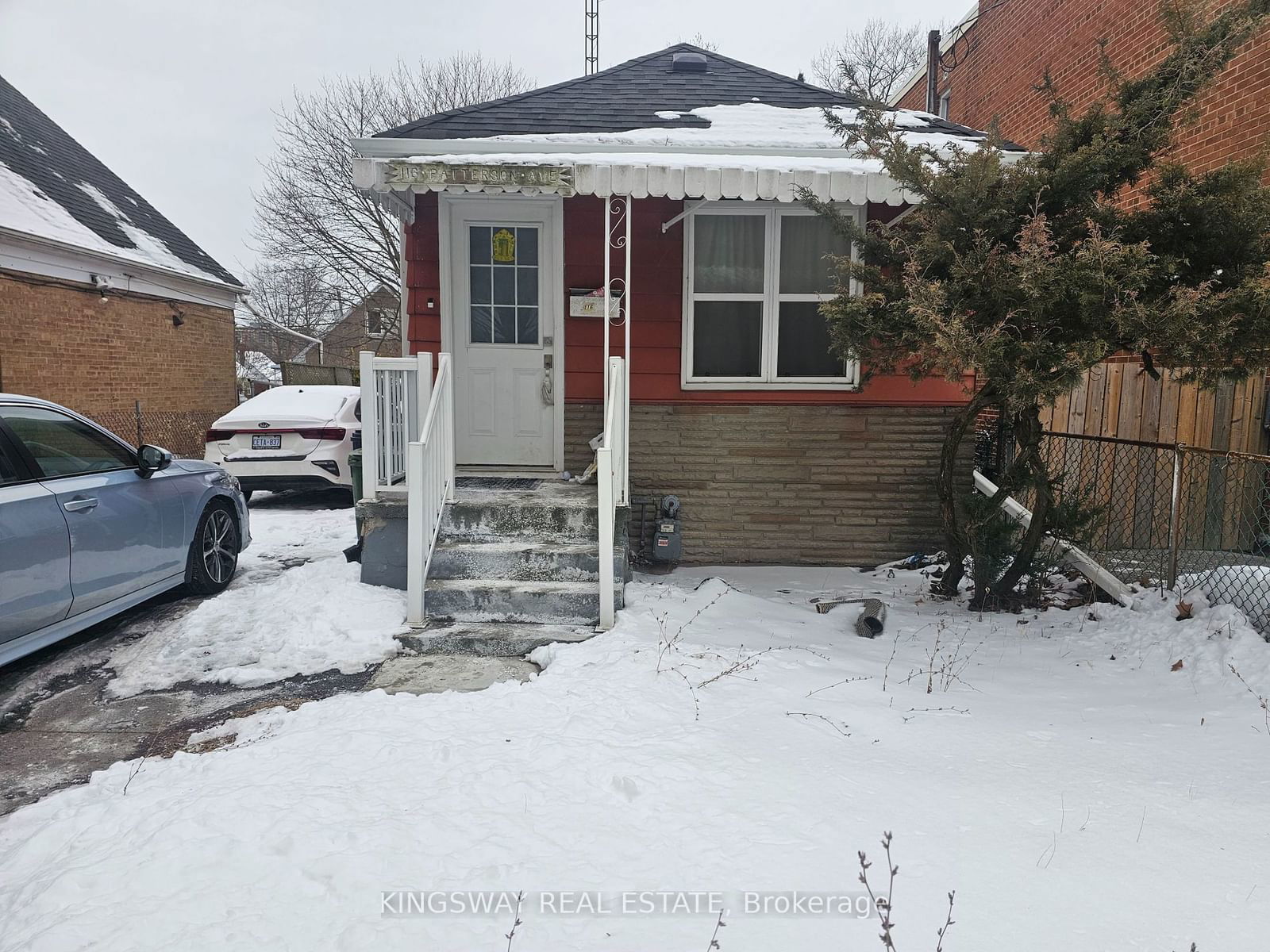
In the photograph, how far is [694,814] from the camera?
9.01 feet

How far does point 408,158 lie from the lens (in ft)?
19.4

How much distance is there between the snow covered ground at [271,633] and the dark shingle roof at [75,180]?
10.7 metres

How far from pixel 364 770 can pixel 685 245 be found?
5.30m

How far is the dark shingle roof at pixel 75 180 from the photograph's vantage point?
13.0 meters

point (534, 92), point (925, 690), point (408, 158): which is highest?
point (534, 92)

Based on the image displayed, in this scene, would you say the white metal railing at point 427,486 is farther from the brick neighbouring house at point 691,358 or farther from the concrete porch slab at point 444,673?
the brick neighbouring house at point 691,358

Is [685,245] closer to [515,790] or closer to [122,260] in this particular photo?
[515,790]

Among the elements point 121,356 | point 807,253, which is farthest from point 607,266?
point 121,356

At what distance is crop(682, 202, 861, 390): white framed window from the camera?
276 inches

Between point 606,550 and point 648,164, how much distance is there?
2.83m

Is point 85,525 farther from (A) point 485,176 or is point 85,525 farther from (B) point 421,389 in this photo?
(A) point 485,176

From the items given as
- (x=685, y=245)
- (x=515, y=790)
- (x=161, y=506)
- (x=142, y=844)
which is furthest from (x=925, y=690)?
(x=161, y=506)

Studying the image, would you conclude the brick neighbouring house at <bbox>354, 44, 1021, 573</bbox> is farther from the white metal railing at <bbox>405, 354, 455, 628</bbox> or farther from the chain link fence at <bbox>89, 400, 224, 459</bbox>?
the chain link fence at <bbox>89, 400, 224, 459</bbox>

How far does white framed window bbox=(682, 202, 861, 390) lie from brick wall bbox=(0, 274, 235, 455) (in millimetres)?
10122
